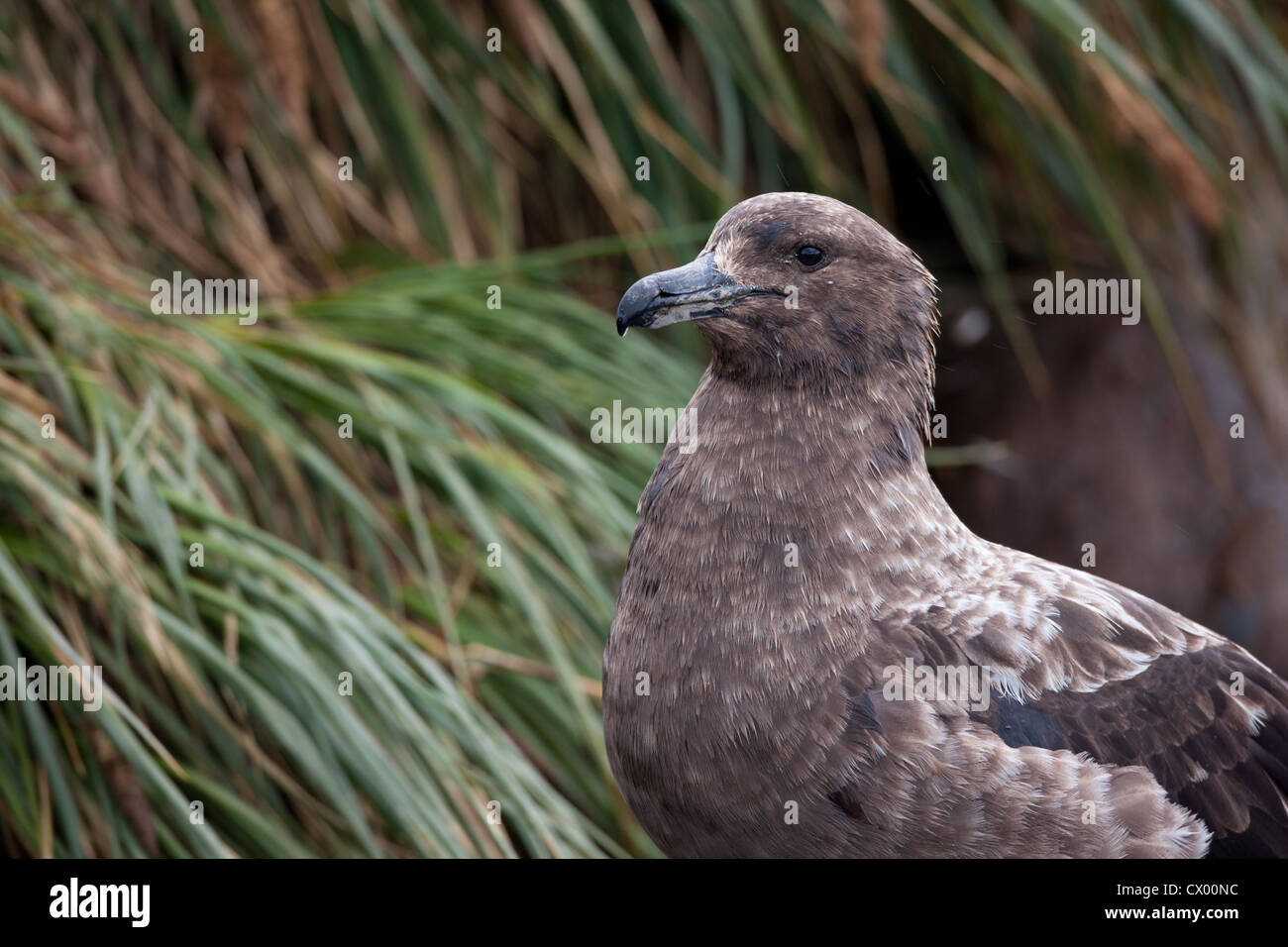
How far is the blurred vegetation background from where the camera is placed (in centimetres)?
325

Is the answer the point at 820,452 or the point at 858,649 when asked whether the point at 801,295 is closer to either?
the point at 820,452

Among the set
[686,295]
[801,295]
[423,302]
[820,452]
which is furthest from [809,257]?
[423,302]

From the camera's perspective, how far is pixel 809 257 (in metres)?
2.42

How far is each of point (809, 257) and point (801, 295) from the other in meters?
0.07

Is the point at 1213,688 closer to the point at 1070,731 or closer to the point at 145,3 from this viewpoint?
the point at 1070,731

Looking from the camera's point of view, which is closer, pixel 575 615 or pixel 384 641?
pixel 384 641

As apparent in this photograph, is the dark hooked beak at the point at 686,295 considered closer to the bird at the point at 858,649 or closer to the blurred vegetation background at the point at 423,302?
the bird at the point at 858,649

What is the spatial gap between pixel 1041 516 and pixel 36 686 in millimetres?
3959

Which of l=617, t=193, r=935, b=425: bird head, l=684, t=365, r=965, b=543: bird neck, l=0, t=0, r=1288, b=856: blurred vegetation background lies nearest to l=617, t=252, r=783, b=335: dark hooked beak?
l=617, t=193, r=935, b=425: bird head

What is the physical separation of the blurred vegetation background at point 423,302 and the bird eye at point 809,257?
1.34 meters

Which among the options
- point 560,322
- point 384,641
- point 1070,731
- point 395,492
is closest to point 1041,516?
point 560,322

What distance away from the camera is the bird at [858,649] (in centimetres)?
221

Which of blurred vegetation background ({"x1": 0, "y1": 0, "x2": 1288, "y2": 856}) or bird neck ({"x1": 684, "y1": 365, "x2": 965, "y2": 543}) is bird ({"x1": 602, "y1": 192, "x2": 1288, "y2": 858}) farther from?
blurred vegetation background ({"x1": 0, "y1": 0, "x2": 1288, "y2": 856})

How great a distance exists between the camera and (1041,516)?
5.91 m
